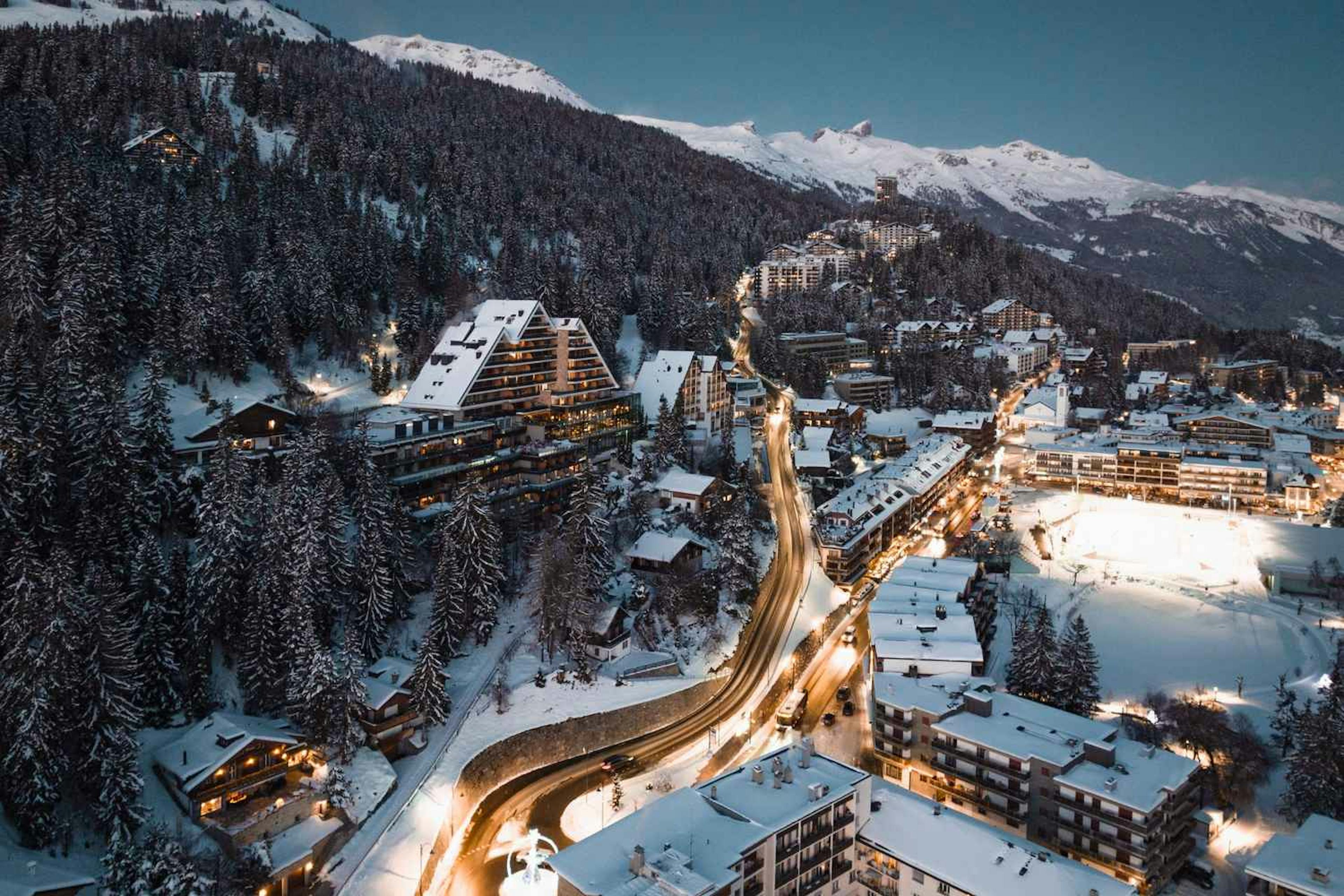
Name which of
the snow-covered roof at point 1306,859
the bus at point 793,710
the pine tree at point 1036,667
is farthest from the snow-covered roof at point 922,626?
the snow-covered roof at point 1306,859

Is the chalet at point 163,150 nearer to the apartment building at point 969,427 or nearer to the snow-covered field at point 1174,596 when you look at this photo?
the apartment building at point 969,427

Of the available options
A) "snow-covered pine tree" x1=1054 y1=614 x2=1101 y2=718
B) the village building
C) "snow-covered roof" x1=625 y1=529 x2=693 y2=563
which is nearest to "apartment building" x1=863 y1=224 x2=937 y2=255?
the village building

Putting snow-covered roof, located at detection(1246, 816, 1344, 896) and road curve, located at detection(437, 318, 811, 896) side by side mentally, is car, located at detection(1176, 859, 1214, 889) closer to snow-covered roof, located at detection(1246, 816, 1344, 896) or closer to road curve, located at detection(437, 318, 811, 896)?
snow-covered roof, located at detection(1246, 816, 1344, 896)

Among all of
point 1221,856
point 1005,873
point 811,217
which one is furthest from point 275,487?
point 811,217

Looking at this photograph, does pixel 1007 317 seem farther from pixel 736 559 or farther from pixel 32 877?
pixel 32 877

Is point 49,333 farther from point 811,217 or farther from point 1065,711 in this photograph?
point 811,217
